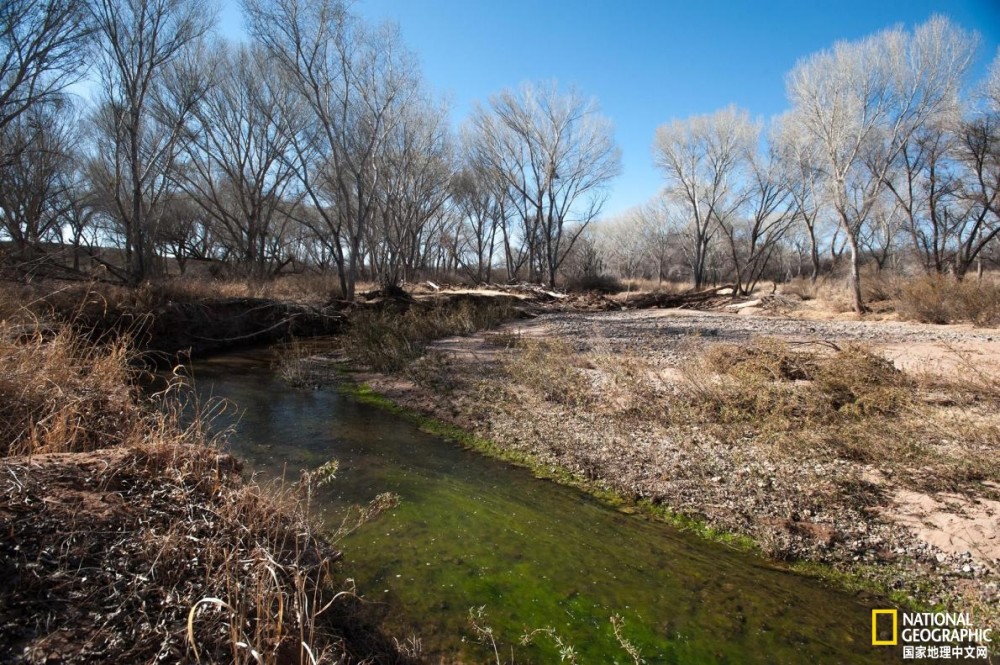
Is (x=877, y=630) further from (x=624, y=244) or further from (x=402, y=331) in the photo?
(x=624, y=244)

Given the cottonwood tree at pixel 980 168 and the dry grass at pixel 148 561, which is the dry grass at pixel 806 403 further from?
the cottonwood tree at pixel 980 168

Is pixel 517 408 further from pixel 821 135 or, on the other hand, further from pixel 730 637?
pixel 821 135

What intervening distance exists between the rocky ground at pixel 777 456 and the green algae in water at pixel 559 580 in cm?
51

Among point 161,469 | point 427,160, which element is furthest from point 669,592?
point 427,160

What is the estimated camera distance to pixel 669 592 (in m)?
3.80

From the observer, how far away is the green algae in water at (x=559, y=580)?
3242 mm

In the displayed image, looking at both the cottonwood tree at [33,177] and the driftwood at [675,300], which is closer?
the cottonwood tree at [33,177]

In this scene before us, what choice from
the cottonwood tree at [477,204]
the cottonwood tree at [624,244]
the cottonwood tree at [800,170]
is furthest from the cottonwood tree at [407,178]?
the cottonwood tree at [624,244]

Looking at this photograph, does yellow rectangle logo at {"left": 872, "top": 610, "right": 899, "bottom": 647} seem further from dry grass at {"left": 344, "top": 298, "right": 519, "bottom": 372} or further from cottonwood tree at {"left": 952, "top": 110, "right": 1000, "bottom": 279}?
cottonwood tree at {"left": 952, "top": 110, "right": 1000, "bottom": 279}

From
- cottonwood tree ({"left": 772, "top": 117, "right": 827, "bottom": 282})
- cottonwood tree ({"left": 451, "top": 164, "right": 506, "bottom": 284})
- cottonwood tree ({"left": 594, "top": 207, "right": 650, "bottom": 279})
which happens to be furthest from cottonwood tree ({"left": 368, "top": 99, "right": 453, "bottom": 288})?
cottonwood tree ({"left": 594, "top": 207, "right": 650, "bottom": 279})

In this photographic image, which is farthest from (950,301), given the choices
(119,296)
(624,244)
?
(624,244)

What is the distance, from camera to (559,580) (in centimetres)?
390

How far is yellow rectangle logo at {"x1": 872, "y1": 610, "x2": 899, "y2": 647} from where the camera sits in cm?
334

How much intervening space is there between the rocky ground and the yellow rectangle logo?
28 centimetres
